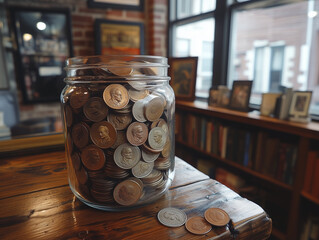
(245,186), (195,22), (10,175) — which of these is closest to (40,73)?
(195,22)

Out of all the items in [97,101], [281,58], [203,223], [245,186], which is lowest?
[245,186]

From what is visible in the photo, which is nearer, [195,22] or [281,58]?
[281,58]

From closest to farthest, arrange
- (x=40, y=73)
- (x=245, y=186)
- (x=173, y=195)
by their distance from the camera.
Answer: (x=173, y=195) → (x=245, y=186) → (x=40, y=73)

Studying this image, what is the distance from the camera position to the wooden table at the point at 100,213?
436mm

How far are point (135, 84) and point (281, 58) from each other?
5.46 ft

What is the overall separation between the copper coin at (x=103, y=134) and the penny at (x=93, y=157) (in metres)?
0.01

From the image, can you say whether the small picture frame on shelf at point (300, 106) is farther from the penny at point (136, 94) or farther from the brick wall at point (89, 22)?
the brick wall at point (89, 22)

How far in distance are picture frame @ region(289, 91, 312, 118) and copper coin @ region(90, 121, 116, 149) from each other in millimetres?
1308

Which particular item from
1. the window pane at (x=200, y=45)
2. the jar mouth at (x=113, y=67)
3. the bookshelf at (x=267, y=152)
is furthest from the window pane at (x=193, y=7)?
the jar mouth at (x=113, y=67)

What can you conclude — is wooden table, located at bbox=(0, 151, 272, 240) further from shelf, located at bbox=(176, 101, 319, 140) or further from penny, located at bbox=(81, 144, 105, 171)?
shelf, located at bbox=(176, 101, 319, 140)

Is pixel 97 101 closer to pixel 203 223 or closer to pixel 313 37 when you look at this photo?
pixel 203 223

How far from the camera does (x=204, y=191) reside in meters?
0.58

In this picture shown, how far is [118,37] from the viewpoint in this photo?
2.56 m

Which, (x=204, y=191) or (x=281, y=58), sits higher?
(x=281, y=58)
